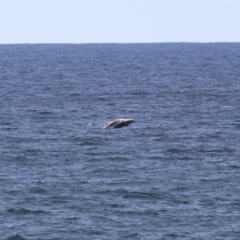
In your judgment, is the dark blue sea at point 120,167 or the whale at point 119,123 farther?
the whale at point 119,123

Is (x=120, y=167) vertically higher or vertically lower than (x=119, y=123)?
lower

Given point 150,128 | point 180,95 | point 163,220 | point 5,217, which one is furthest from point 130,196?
point 180,95

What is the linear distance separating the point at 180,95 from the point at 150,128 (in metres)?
27.8

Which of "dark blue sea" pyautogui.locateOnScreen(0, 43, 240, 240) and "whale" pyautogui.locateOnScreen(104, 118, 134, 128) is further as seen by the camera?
"whale" pyautogui.locateOnScreen(104, 118, 134, 128)

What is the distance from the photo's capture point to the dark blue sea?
1572 inches

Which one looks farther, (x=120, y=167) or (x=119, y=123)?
(x=119, y=123)

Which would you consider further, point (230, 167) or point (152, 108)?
point (152, 108)

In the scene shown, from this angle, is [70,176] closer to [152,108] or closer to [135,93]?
[152,108]

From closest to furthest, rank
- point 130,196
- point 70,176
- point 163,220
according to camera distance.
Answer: point 163,220 → point 130,196 → point 70,176

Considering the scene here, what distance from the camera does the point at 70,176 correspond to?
163ft

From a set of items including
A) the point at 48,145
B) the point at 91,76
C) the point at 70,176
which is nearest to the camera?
the point at 70,176

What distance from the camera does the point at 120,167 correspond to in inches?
2071

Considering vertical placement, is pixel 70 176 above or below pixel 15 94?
below

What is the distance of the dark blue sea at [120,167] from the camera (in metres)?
39.9
